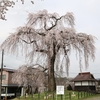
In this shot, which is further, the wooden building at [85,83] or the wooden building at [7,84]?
the wooden building at [7,84]

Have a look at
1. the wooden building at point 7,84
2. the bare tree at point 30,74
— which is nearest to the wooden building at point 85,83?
the wooden building at point 7,84

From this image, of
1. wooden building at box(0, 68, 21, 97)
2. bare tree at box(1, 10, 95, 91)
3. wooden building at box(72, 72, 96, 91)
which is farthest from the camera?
wooden building at box(0, 68, 21, 97)

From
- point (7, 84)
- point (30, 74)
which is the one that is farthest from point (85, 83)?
point (30, 74)

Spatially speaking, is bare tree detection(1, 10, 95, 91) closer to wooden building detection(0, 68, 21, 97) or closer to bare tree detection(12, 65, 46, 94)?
bare tree detection(12, 65, 46, 94)

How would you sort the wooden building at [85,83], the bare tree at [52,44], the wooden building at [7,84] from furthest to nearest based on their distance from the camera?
the wooden building at [7,84] < the wooden building at [85,83] < the bare tree at [52,44]

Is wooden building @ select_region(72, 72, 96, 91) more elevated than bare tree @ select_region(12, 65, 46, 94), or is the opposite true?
bare tree @ select_region(12, 65, 46, 94)

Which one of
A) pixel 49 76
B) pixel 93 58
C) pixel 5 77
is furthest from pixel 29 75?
pixel 5 77

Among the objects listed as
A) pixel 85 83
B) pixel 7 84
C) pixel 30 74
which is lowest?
pixel 7 84

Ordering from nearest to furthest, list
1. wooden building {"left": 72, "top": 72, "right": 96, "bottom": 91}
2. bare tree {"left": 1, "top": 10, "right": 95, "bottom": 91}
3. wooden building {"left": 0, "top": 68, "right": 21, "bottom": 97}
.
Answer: bare tree {"left": 1, "top": 10, "right": 95, "bottom": 91}
wooden building {"left": 72, "top": 72, "right": 96, "bottom": 91}
wooden building {"left": 0, "top": 68, "right": 21, "bottom": 97}

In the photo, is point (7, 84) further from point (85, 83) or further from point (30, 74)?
point (30, 74)

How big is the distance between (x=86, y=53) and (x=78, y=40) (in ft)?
5.59

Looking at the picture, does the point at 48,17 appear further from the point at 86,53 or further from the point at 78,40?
the point at 86,53

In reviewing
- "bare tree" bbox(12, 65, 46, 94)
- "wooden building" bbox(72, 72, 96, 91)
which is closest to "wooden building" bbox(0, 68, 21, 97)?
"wooden building" bbox(72, 72, 96, 91)

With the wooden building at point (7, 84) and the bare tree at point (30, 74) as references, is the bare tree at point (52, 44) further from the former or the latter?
the wooden building at point (7, 84)
